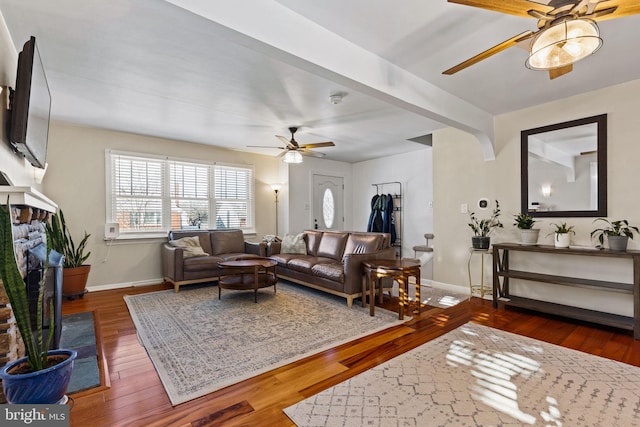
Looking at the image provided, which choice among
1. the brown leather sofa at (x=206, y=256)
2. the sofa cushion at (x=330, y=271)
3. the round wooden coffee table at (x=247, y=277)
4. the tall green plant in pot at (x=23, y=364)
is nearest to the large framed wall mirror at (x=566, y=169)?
the sofa cushion at (x=330, y=271)

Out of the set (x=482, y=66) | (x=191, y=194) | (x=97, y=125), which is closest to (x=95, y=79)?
(x=97, y=125)

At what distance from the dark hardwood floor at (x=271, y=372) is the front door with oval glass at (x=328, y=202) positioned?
3816 mm

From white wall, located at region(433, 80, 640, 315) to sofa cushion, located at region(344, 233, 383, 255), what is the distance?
1.11 metres

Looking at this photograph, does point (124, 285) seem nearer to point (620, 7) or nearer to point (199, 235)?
point (199, 235)

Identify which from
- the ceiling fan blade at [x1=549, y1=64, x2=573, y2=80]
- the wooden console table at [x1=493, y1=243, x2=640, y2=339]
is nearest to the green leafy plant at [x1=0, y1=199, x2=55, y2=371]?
the ceiling fan blade at [x1=549, y1=64, x2=573, y2=80]

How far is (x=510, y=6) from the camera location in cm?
159

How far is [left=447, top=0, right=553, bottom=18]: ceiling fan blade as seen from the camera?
5.06 feet

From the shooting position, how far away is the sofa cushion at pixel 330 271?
12.5 ft

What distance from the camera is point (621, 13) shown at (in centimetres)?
159

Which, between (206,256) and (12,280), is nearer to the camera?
(12,280)

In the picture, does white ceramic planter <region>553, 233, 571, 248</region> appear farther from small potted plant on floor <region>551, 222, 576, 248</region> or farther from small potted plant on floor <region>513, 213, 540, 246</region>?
small potted plant on floor <region>513, 213, 540, 246</region>

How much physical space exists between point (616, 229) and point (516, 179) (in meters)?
1.13

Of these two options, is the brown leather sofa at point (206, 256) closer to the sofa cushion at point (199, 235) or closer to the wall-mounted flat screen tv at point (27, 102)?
the sofa cushion at point (199, 235)

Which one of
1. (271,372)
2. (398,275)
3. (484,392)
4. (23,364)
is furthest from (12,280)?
(398,275)
